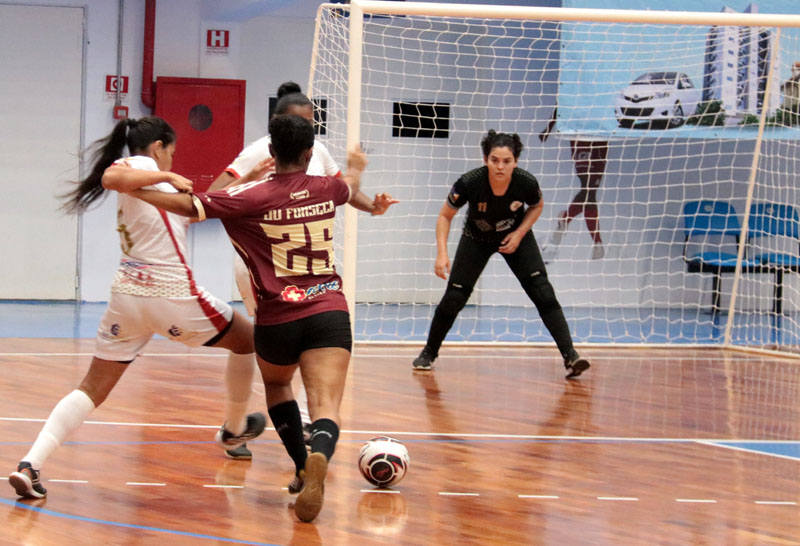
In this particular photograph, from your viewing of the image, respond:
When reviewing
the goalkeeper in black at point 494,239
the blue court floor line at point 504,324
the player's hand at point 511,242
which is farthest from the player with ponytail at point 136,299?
the blue court floor line at point 504,324

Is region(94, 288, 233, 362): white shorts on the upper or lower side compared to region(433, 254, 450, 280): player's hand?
lower

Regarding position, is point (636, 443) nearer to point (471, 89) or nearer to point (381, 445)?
point (381, 445)

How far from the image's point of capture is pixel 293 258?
3.62m

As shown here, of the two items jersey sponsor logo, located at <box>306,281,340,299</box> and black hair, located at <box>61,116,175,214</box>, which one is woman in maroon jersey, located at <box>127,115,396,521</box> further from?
black hair, located at <box>61,116,175,214</box>

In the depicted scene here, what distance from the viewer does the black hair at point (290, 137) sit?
11.8ft

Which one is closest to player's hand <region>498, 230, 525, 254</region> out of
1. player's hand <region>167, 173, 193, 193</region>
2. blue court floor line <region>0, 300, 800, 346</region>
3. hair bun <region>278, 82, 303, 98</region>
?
blue court floor line <region>0, 300, 800, 346</region>

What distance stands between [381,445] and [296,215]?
1.11 m

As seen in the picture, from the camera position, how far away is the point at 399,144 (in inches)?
476

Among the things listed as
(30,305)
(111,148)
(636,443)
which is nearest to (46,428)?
(111,148)

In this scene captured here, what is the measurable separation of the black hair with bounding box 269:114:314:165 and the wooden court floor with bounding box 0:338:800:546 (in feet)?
4.35

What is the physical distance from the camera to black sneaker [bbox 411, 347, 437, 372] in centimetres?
757

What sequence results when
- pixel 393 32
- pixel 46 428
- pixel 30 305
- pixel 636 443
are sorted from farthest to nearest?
1. pixel 393 32
2. pixel 30 305
3. pixel 636 443
4. pixel 46 428

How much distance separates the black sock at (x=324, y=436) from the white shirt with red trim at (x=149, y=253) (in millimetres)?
864

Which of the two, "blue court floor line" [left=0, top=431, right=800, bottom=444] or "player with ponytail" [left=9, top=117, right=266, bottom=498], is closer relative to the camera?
"player with ponytail" [left=9, top=117, right=266, bottom=498]
